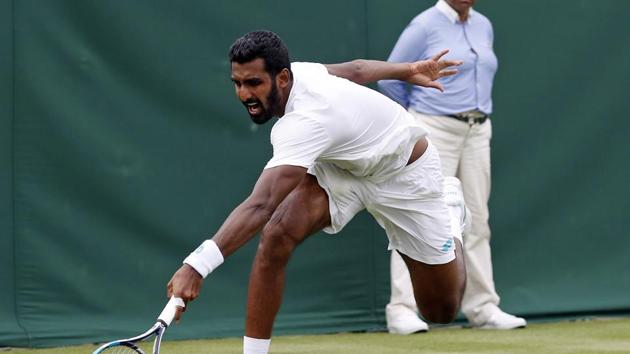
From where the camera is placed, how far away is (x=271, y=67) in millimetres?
4801

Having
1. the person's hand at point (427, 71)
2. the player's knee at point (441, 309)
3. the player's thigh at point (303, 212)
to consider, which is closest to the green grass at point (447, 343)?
the player's knee at point (441, 309)

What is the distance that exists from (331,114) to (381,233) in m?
2.85

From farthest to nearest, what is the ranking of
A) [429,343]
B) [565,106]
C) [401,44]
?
1. [565,106]
2. [401,44]
3. [429,343]

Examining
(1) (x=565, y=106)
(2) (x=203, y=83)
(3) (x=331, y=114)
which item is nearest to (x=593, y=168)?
(1) (x=565, y=106)

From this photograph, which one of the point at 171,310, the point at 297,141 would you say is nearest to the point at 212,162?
the point at 297,141

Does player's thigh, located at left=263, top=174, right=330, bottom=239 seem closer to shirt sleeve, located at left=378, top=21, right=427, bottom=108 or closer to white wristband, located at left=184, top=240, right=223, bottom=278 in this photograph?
white wristband, located at left=184, top=240, right=223, bottom=278

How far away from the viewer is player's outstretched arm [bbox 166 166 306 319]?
4016 millimetres

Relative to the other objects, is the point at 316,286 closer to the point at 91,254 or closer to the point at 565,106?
the point at 91,254

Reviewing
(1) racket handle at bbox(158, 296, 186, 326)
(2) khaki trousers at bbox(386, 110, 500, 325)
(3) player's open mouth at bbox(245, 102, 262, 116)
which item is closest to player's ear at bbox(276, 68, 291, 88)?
(3) player's open mouth at bbox(245, 102, 262, 116)

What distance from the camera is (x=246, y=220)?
A: 169 inches

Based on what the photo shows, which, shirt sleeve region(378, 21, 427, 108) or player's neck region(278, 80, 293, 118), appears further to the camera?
shirt sleeve region(378, 21, 427, 108)

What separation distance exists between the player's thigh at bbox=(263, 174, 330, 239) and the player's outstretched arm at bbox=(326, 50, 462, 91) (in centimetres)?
54

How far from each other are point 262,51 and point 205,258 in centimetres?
98

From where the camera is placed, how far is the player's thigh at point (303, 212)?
519 centimetres
